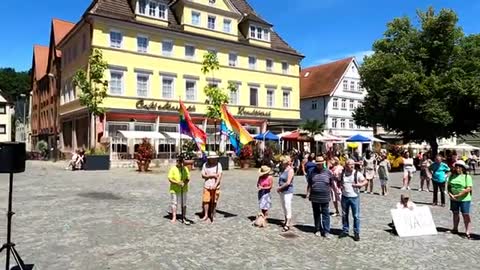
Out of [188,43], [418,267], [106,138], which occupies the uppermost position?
[188,43]

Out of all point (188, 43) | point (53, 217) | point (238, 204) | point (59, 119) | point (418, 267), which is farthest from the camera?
point (59, 119)

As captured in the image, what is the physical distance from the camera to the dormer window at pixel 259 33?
45.0 m

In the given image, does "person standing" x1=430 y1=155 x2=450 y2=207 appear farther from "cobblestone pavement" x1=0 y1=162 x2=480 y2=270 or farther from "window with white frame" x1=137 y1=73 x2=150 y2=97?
"window with white frame" x1=137 y1=73 x2=150 y2=97

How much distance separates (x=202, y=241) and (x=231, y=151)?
29.5 meters

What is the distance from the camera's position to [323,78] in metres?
61.1

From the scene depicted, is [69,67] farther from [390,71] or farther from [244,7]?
[390,71]

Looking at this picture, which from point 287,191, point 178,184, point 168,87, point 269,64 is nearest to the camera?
point 287,191

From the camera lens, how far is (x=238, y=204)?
1475 centimetres

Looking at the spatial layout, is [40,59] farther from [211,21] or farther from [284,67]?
[284,67]

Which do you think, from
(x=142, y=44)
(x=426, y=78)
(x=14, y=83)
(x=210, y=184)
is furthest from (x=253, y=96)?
(x=14, y=83)

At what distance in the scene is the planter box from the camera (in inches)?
1137

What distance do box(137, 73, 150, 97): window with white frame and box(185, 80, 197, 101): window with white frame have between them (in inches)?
A: 142

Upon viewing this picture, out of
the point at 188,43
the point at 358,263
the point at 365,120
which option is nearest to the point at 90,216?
the point at 358,263

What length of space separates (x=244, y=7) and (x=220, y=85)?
35.8 feet
